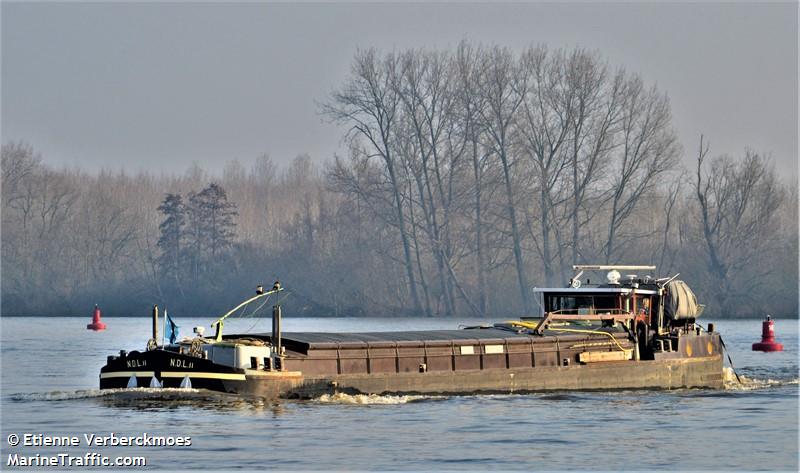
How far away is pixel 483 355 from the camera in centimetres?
5053

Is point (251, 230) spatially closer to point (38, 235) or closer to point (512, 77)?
point (38, 235)

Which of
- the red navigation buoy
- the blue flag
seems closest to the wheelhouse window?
the blue flag

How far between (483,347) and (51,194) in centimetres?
12642

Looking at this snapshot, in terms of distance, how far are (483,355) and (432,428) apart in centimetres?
898

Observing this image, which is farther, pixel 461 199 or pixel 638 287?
pixel 461 199

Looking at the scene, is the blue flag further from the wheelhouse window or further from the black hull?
the wheelhouse window

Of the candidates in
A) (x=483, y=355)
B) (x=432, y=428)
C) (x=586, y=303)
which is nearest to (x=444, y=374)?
(x=483, y=355)

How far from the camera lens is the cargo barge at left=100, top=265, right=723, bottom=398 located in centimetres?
4538

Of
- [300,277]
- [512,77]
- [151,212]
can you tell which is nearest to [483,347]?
[512,77]

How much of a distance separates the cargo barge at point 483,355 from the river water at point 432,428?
0.56 metres

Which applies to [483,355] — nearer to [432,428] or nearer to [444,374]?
[444,374]

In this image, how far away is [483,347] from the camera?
50.5 meters

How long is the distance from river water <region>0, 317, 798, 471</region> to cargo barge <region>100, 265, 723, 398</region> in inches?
22.2

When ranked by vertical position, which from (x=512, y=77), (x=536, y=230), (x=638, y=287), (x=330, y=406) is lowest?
(x=330, y=406)
